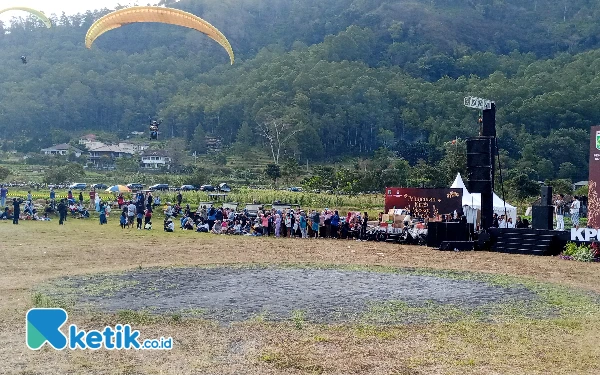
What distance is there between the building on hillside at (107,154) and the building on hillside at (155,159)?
3812 mm

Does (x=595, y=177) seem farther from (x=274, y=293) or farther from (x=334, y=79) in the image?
(x=334, y=79)

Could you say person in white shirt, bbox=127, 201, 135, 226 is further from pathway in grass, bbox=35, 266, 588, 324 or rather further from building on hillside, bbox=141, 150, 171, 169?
building on hillside, bbox=141, 150, 171, 169

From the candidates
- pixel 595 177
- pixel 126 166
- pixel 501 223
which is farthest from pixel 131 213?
pixel 126 166

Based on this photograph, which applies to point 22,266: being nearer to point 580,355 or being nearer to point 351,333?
point 351,333

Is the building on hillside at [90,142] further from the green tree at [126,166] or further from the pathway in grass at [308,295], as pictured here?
the pathway in grass at [308,295]

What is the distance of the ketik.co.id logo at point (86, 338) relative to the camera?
23.9 ft

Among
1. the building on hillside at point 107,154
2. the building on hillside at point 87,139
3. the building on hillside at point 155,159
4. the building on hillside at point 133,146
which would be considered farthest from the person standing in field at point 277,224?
the building on hillside at point 87,139

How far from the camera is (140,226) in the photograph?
2395 centimetres

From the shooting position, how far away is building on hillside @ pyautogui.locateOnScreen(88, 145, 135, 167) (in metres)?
69.6

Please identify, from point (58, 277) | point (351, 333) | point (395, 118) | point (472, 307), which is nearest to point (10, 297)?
point (58, 277)

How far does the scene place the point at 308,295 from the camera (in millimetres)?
10914

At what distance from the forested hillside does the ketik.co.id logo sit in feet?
136

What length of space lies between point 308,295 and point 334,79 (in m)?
88.1

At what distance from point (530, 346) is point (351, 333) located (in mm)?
2330
